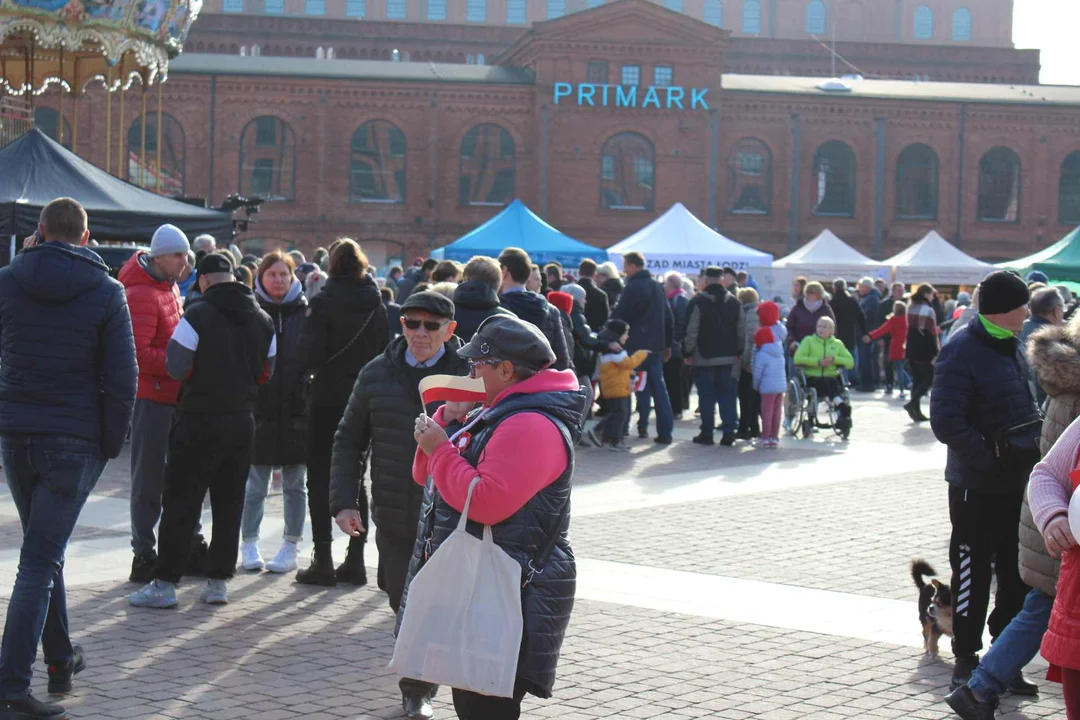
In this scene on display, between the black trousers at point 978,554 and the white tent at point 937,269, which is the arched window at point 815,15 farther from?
the black trousers at point 978,554

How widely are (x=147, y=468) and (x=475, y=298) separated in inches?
87.3

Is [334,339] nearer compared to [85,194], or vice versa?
[334,339]

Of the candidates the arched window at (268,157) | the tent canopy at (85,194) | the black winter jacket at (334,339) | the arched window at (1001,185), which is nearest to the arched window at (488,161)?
the arched window at (268,157)

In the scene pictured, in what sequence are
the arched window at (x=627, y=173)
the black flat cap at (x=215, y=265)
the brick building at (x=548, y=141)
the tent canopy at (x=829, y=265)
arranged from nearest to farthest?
1. the black flat cap at (x=215, y=265)
2. the tent canopy at (x=829, y=265)
3. the brick building at (x=548, y=141)
4. the arched window at (x=627, y=173)

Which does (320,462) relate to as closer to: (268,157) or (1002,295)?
(1002,295)

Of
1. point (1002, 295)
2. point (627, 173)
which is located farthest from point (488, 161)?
point (1002, 295)

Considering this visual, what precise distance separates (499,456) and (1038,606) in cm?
249

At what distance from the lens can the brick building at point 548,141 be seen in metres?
46.4

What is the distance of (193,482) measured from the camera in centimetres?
765

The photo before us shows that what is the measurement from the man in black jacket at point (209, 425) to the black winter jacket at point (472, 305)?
114 centimetres

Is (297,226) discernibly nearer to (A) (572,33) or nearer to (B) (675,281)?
(A) (572,33)

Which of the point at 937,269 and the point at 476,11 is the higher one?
the point at 476,11

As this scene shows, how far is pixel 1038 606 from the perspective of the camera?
17.9 feet

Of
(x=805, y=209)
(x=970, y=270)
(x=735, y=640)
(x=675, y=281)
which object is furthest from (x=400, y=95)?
(x=735, y=640)
